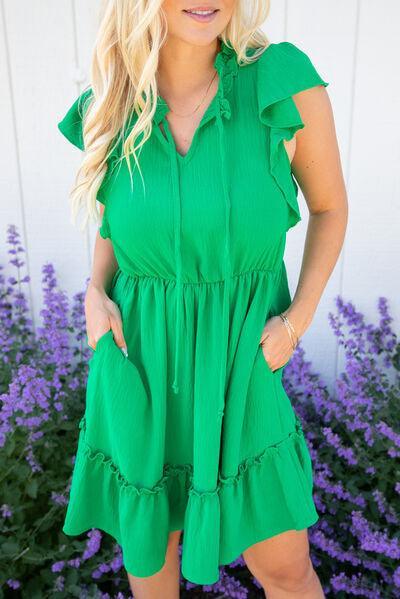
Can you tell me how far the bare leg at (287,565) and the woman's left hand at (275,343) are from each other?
467mm

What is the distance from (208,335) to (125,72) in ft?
2.35

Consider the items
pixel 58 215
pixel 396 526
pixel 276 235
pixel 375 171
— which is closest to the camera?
pixel 276 235

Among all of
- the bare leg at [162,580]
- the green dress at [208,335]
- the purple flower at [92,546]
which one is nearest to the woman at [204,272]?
the green dress at [208,335]

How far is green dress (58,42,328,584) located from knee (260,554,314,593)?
140 mm

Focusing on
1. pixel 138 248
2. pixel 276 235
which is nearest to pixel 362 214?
pixel 276 235

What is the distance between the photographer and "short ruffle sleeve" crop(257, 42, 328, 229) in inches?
54.8

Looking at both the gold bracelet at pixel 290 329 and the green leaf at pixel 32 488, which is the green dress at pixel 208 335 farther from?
the green leaf at pixel 32 488

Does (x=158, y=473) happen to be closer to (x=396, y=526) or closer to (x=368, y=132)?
(x=396, y=526)

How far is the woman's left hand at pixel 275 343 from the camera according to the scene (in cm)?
153

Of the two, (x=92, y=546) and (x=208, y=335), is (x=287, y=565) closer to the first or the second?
(x=208, y=335)

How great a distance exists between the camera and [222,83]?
4.84 ft

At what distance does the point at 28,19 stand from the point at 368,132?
154 centimetres

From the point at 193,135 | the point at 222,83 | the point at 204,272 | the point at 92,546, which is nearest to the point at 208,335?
the point at 204,272

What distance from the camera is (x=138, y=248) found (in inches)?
58.7
